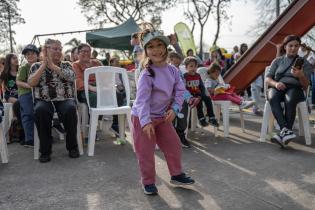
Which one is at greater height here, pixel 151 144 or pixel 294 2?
pixel 294 2

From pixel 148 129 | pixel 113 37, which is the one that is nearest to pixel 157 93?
pixel 148 129

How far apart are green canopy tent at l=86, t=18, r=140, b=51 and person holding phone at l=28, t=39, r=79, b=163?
10.7m

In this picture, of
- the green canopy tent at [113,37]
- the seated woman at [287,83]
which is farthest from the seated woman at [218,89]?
the green canopy tent at [113,37]

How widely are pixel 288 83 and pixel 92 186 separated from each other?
297 cm

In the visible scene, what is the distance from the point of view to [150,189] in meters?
3.11

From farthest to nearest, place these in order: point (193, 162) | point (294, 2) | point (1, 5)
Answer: point (1, 5) < point (294, 2) < point (193, 162)

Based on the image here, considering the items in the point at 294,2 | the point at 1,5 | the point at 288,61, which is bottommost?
the point at 288,61

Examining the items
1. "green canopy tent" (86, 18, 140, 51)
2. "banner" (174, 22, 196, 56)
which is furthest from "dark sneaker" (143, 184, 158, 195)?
"green canopy tent" (86, 18, 140, 51)

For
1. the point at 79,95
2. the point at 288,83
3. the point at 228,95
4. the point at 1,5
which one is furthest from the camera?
the point at 1,5

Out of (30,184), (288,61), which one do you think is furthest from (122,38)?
(30,184)

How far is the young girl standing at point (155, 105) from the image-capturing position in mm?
3057

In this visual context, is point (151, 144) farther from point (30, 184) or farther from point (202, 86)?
point (202, 86)

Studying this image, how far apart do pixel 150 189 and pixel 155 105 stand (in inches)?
28.4

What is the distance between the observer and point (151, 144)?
3.18 m
